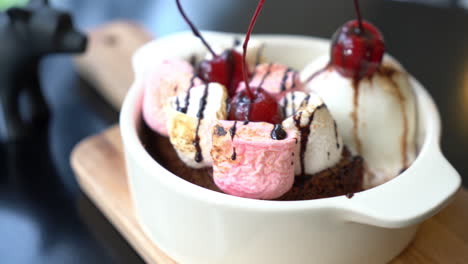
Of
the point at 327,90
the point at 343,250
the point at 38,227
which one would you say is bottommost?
the point at 38,227

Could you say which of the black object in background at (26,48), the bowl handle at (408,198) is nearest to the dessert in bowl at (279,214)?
the bowl handle at (408,198)

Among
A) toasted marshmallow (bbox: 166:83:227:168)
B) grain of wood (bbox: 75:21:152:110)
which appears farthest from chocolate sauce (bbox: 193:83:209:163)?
grain of wood (bbox: 75:21:152:110)

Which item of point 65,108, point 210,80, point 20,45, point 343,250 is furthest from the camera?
point 65,108

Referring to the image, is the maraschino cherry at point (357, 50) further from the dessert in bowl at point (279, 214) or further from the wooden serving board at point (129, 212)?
the wooden serving board at point (129, 212)

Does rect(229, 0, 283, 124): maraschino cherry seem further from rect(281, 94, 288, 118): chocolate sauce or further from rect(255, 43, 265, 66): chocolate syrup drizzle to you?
rect(255, 43, 265, 66): chocolate syrup drizzle

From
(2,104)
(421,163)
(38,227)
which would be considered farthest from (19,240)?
(421,163)

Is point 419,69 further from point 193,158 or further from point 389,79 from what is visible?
point 193,158
